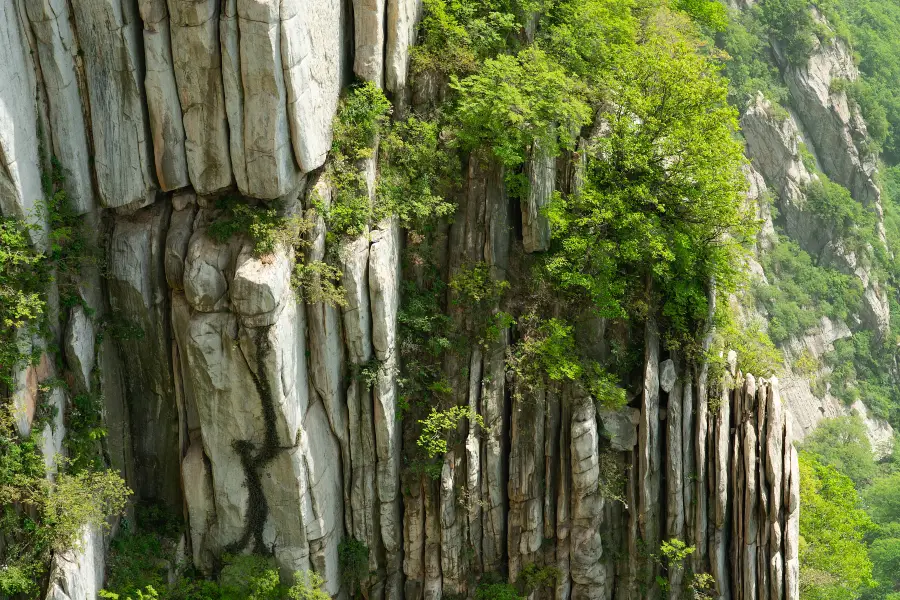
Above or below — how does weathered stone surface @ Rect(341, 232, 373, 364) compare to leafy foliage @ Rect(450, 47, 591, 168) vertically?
below

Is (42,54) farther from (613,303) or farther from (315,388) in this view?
(613,303)

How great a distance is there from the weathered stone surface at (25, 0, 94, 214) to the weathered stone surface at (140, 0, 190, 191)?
1.44m

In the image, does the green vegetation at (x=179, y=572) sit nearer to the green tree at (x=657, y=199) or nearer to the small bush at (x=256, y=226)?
the small bush at (x=256, y=226)

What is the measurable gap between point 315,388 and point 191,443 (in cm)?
309

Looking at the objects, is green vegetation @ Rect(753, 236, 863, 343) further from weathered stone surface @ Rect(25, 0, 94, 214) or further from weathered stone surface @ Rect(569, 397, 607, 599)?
weathered stone surface @ Rect(25, 0, 94, 214)

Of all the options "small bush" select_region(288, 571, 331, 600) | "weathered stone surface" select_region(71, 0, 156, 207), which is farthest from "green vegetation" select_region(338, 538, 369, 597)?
"weathered stone surface" select_region(71, 0, 156, 207)

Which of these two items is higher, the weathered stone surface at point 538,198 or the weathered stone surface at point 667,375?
the weathered stone surface at point 538,198

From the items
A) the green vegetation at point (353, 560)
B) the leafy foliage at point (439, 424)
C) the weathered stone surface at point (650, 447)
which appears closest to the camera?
the leafy foliage at point (439, 424)

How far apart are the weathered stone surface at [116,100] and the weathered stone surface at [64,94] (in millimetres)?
233

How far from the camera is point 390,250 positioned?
21.6m

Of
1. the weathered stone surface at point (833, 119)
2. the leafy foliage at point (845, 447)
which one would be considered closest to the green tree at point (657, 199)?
the leafy foliage at point (845, 447)

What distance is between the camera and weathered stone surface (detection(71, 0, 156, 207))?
18.4 m

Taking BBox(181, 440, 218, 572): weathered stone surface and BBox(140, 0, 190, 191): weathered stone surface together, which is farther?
BBox(181, 440, 218, 572): weathered stone surface

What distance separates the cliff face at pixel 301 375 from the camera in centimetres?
1852
